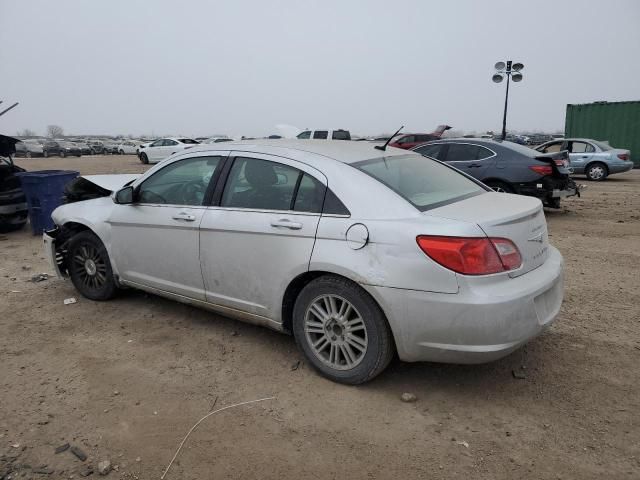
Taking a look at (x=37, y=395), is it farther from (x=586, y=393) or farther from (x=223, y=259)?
(x=586, y=393)

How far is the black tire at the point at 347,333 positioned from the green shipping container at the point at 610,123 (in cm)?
2280

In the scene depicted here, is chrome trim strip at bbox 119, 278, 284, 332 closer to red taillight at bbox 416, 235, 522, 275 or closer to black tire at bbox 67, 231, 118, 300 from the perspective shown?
black tire at bbox 67, 231, 118, 300

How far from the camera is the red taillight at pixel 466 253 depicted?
2.70 meters

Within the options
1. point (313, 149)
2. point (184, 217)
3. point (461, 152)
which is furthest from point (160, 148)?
point (313, 149)

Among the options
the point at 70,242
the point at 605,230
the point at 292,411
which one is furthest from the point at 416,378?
the point at 605,230

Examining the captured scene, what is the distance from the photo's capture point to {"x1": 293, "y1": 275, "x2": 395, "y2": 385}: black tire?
116 inches

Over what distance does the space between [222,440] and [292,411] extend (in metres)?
0.45

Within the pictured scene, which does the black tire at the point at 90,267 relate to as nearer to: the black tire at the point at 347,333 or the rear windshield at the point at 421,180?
the black tire at the point at 347,333

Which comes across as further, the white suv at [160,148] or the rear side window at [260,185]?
the white suv at [160,148]

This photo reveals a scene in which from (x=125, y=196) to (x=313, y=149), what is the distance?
1.77m

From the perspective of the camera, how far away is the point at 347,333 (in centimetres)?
308

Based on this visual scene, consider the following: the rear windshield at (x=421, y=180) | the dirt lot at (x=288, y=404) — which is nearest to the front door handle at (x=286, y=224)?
the rear windshield at (x=421, y=180)

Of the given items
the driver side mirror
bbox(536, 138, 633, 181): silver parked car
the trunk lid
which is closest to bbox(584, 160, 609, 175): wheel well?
bbox(536, 138, 633, 181): silver parked car

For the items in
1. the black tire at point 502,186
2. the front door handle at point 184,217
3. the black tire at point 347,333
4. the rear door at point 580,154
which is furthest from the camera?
the rear door at point 580,154
